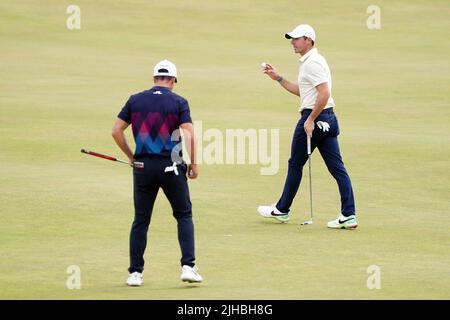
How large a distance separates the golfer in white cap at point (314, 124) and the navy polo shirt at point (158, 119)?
3.32m

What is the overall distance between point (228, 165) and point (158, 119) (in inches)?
308

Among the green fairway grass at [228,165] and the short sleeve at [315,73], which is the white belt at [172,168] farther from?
the short sleeve at [315,73]

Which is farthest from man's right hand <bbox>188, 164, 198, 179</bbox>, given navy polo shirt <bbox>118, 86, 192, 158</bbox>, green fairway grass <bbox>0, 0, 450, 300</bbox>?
green fairway grass <bbox>0, 0, 450, 300</bbox>

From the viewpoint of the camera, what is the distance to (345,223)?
1427cm

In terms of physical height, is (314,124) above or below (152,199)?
above

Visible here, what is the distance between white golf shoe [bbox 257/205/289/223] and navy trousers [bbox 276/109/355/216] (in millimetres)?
56

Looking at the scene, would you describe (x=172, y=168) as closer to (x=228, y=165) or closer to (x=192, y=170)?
(x=192, y=170)

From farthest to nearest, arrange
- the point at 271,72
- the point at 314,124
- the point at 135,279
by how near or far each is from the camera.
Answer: the point at 271,72
the point at 314,124
the point at 135,279

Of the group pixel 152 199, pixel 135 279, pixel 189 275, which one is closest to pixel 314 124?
pixel 152 199

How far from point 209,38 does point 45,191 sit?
17781mm

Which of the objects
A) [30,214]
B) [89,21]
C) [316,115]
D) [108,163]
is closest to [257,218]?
[316,115]

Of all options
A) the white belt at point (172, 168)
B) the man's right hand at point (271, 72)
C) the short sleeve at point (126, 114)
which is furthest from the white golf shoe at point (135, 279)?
the man's right hand at point (271, 72)

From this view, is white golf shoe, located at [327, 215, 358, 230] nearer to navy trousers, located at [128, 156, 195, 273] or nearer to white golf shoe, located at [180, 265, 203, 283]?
navy trousers, located at [128, 156, 195, 273]

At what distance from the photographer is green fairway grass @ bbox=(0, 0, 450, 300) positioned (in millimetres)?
11789
